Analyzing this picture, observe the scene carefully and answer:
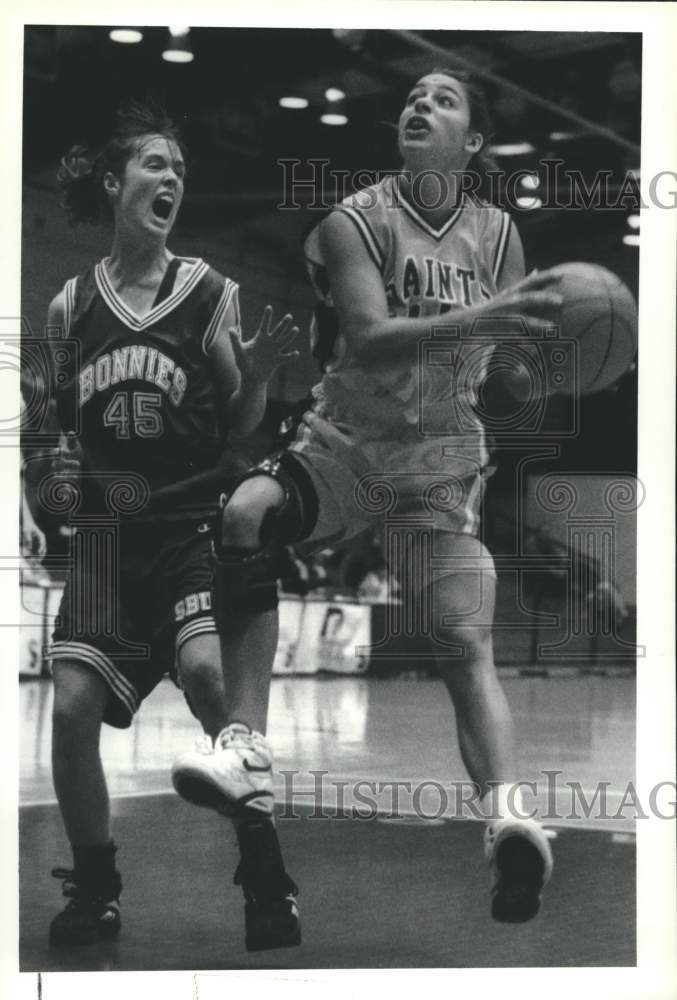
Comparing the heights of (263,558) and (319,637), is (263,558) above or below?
above

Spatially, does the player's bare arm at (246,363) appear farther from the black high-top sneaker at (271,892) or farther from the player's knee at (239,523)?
the black high-top sneaker at (271,892)

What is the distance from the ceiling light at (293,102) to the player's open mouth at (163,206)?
13.6 inches

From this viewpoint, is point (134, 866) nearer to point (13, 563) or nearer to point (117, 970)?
point (117, 970)

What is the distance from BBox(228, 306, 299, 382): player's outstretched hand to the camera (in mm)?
2859

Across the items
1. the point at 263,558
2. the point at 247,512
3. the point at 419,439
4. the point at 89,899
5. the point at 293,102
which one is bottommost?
the point at 89,899

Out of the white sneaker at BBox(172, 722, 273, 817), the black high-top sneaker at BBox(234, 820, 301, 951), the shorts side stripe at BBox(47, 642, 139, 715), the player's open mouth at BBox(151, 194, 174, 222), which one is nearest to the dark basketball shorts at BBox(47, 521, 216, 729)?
the shorts side stripe at BBox(47, 642, 139, 715)

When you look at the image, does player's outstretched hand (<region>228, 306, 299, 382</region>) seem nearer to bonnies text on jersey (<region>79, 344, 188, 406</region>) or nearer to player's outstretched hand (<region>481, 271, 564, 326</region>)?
bonnies text on jersey (<region>79, 344, 188, 406</region>)

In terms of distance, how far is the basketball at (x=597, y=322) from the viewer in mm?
2834

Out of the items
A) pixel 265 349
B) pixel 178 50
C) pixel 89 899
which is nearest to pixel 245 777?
pixel 89 899

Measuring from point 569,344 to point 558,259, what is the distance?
0.67 ft

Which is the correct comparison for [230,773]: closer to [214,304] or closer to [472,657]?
[472,657]

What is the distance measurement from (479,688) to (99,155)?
1541 millimetres

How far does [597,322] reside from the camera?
2854 mm

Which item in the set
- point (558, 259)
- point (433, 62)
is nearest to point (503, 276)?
point (558, 259)
